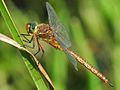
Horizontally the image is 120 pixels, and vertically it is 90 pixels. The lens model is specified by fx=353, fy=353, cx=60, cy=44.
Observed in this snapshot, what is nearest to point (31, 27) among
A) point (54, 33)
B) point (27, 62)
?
point (54, 33)

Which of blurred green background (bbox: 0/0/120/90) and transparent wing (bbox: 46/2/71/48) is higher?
transparent wing (bbox: 46/2/71/48)

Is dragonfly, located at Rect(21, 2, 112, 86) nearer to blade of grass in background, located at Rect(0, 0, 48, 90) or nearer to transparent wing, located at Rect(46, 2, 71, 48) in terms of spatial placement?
transparent wing, located at Rect(46, 2, 71, 48)

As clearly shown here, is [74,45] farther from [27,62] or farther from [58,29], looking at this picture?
[27,62]

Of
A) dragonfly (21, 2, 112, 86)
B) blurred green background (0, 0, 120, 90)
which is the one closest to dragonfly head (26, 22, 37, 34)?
dragonfly (21, 2, 112, 86)

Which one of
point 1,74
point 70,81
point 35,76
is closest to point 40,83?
point 35,76

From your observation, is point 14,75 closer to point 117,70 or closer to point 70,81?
point 70,81

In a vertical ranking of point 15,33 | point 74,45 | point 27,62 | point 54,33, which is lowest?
point 74,45

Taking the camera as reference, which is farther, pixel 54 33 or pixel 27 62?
pixel 54 33
